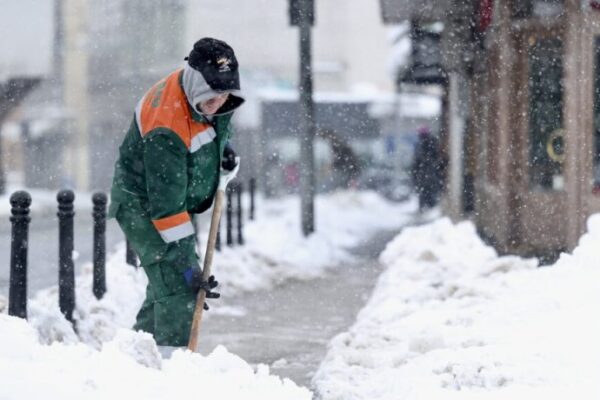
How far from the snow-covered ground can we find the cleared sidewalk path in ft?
0.85

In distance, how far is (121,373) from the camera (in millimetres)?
3721

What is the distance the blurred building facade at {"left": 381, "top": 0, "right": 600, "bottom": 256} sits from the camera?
10.4m

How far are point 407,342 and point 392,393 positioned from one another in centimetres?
123

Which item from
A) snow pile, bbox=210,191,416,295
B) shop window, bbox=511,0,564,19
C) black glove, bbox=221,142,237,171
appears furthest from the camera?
shop window, bbox=511,0,564,19

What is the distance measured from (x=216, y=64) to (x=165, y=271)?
1.03m

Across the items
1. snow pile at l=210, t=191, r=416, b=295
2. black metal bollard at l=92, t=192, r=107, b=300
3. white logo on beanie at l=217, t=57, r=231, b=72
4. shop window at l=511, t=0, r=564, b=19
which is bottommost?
snow pile at l=210, t=191, r=416, b=295

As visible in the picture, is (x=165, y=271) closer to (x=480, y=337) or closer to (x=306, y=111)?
(x=480, y=337)

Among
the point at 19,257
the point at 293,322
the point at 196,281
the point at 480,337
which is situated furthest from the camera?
the point at 293,322

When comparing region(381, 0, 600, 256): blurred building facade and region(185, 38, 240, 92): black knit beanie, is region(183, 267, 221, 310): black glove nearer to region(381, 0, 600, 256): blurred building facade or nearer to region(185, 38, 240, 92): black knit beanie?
region(185, 38, 240, 92): black knit beanie

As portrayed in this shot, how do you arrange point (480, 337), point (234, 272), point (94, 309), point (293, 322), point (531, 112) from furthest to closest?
point (531, 112), point (234, 272), point (293, 322), point (94, 309), point (480, 337)

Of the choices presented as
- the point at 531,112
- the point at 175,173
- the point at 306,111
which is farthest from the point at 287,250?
the point at 175,173

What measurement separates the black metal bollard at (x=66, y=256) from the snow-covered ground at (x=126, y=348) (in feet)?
0.33

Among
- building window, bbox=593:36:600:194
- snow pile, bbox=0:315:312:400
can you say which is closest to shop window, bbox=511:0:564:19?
building window, bbox=593:36:600:194

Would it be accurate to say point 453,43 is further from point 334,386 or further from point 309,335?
point 334,386
